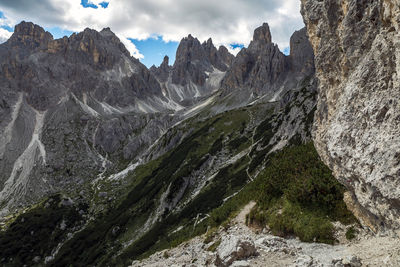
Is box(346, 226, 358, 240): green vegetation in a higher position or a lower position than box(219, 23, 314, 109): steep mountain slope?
lower

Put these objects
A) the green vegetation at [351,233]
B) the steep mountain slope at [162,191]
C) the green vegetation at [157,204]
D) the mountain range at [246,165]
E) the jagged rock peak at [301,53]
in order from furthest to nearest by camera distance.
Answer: the jagged rock peak at [301,53] → the steep mountain slope at [162,191] → the green vegetation at [157,204] → the green vegetation at [351,233] → the mountain range at [246,165]

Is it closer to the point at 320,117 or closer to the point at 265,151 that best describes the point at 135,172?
the point at 265,151

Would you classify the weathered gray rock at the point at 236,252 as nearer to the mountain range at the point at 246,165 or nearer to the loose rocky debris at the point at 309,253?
the loose rocky debris at the point at 309,253

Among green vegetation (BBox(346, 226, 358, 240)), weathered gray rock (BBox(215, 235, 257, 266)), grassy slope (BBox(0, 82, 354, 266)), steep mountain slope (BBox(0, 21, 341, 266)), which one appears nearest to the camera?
weathered gray rock (BBox(215, 235, 257, 266))

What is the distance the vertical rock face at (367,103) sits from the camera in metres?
12.9

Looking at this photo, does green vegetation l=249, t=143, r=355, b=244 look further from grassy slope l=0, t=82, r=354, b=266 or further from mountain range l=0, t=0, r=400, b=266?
mountain range l=0, t=0, r=400, b=266

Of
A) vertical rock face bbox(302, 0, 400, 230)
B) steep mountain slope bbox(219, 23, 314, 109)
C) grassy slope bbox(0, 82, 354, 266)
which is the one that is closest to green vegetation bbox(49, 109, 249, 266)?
grassy slope bbox(0, 82, 354, 266)

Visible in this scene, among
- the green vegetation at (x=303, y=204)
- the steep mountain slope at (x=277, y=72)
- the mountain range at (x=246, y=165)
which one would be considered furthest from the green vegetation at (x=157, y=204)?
the steep mountain slope at (x=277, y=72)

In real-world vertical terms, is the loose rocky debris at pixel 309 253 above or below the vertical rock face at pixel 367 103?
below

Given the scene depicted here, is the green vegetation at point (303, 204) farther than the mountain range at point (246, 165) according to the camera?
Yes

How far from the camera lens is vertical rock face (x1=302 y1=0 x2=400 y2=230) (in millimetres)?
12867

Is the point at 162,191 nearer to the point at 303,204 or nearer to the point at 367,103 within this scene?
the point at 303,204

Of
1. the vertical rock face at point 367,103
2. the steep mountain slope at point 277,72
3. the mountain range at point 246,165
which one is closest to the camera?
the vertical rock face at point 367,103

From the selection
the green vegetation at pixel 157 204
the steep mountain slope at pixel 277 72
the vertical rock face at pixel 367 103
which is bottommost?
the green vegetation at pixel 157 204
